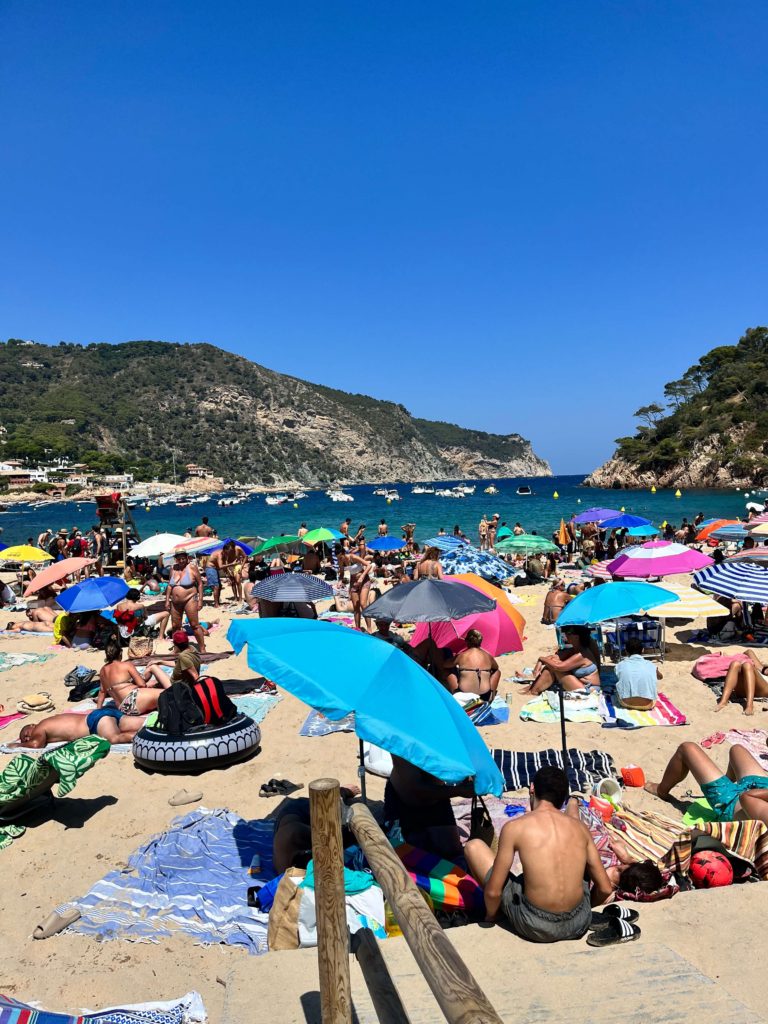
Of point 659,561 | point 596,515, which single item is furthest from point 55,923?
point 596,515

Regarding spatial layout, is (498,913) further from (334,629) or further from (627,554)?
(627,554)

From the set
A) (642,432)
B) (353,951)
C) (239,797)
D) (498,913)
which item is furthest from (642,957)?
(642,432)

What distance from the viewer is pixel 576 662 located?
7574 mm

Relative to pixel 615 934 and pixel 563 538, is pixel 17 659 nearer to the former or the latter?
pixel 615 934

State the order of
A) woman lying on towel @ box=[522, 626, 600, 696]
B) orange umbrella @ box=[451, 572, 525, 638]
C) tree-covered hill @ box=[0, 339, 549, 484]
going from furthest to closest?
1. tree-covered hill @ box=[0, 339, 549, 484]
2. orange umbrella @ box=[451, 572, 525, 638]
3. woman lying on towel @ box=[522, 626, 600, 696]

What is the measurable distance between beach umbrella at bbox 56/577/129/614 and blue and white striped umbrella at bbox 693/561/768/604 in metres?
8.50

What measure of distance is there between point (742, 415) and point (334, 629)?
71.6 m

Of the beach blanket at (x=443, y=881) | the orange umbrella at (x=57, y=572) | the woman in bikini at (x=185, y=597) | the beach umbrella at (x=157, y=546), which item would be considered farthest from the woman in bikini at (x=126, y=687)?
the beach umbrella at (x=157, y=546)

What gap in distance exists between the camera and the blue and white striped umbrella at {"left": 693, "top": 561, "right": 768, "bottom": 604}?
26.9 feet

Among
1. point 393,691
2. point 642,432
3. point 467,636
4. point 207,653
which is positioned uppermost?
point 642,432

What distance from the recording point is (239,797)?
5.40 meters

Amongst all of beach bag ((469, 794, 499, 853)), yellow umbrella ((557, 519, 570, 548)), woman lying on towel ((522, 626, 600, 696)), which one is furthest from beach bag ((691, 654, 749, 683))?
yellow umbrella ((557, 519, 570, 548))

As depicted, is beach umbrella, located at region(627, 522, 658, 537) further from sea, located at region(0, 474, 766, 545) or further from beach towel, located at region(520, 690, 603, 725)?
sea, located at region(0, 474, 766, 545)

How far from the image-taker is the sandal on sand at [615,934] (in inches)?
118
